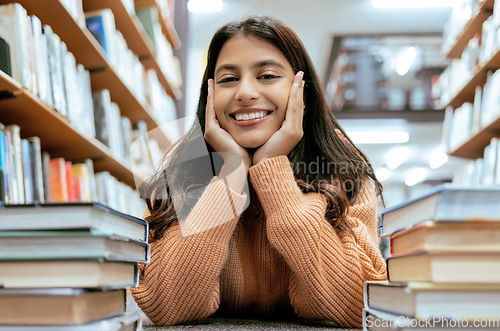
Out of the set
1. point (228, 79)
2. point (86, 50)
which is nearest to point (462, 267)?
point (228, 79)

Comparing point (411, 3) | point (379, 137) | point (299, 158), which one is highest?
point (411, 3)

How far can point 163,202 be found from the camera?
3.28 ft

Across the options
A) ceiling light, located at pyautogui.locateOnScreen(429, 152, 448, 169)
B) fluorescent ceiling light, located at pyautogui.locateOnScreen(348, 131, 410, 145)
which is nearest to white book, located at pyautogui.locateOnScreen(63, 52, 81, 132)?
fluorescent ceiling light, located at pyautogui.locateOnScreen(348, 131, 410, 145)

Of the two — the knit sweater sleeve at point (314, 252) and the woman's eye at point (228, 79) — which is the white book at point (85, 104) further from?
the knit sweater sleeve at point (314, 252)

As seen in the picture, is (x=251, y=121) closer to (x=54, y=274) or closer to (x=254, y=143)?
(x=254, y=143)

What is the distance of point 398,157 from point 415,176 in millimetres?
2178

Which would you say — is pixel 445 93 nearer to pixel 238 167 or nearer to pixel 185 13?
pixel 185 13

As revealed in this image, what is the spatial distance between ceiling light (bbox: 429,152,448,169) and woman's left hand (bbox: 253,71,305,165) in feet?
25.2

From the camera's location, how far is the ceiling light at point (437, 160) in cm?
823

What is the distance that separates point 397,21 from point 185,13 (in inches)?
82.4

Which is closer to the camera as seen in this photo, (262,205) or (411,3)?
(262,205)

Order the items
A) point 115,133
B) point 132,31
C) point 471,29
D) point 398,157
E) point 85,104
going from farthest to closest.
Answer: point 398,157, point 471,29, point 132,31, point 115,133, point 85,104

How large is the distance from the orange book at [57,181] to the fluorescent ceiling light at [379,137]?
18.2ft

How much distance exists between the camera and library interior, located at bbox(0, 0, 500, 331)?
0.44 metres
